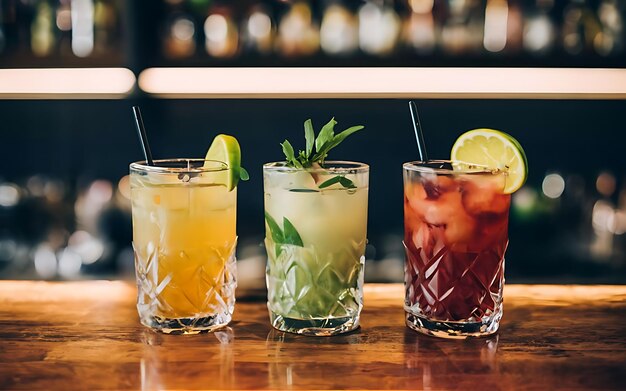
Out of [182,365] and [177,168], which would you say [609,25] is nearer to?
[177,168]

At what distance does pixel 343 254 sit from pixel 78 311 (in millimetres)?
472

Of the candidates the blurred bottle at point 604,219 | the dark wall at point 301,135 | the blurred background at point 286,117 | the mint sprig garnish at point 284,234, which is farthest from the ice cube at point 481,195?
the blurred bottle at point 604,219

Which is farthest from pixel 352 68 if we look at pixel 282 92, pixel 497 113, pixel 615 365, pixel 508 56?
pixel 615 365

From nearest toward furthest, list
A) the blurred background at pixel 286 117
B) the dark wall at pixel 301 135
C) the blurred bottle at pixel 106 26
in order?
the blurred background at pixel 286 117
the blurred bottle at pixel 106 26
the dark wall at pixel 301 135

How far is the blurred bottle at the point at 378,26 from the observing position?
2623 millimetres

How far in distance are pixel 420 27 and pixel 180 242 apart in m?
1.77

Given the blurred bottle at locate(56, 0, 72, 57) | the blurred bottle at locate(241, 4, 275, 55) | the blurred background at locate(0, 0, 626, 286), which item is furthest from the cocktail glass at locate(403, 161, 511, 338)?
the blurred bottle at locate(56, 0, 72, 57)

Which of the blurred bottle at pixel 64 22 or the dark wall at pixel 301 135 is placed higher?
the blurred bottle at pixel 64 22

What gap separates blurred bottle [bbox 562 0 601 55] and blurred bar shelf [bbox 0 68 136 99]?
1.55 metres

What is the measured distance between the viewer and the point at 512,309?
1.25 metres

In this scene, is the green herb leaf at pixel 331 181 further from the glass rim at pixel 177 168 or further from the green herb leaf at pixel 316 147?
the glass rim at pixel 177 168

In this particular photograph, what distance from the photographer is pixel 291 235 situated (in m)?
1.09

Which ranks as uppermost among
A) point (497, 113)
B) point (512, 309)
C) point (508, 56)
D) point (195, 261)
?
point (508, 56)

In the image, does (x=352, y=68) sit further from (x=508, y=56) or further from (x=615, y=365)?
(x=615, y=365)
